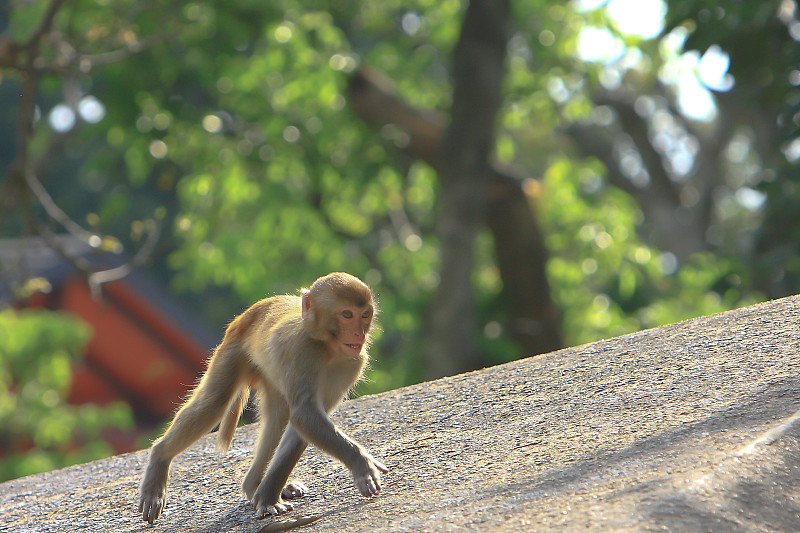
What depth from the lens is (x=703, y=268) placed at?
9930 mm

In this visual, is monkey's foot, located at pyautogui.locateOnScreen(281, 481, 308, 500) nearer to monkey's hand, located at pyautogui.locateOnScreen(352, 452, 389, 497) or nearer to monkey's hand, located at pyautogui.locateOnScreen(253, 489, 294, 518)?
monkey's hand, located at pyautogui.locateOnScreen(253, 489, 294, 518)

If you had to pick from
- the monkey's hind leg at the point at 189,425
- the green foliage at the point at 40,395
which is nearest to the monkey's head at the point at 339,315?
the monkey's hind leg at the point at 189,425

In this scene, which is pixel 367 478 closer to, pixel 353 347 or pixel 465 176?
pixel 353 347

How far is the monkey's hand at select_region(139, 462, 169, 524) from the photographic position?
3.16 meters

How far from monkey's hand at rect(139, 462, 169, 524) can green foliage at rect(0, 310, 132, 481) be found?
574 centimetres

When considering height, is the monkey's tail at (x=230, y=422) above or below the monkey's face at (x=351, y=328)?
below

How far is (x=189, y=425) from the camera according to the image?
3246 mm

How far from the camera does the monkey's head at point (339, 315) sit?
298 centimetres

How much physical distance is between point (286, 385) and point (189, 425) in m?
0.47

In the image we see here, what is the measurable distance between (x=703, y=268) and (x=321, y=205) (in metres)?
4.15

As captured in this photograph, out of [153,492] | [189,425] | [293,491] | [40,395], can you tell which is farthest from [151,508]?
[40,395]

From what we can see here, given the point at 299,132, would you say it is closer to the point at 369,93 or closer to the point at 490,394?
the point at 369,93

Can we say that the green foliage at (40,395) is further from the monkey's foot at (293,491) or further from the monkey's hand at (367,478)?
the monkey's hand at (367,478)

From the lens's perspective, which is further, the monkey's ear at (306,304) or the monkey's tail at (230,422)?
the monkey's tail at (230,422)
